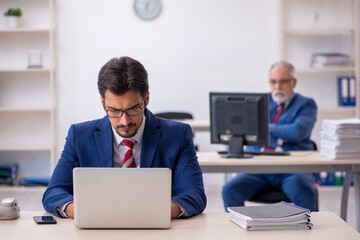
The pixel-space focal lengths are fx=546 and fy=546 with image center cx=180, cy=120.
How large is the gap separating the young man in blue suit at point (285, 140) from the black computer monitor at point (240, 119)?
25cm

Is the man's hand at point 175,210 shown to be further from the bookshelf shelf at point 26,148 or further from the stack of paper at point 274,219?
the bookshelf shelf at point 26,148

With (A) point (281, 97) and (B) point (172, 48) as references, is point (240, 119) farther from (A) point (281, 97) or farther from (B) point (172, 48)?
(B) point (172, 48)

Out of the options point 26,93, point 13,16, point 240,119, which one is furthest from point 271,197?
point 13,16

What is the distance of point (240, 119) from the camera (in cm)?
368

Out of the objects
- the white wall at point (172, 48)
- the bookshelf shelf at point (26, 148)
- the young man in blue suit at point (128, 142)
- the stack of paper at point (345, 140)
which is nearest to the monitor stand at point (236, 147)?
the stack of paper at point (345, 140)

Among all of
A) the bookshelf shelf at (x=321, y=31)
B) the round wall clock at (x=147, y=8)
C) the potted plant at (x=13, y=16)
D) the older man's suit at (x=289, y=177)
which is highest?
the round wall clock at (x=147, y=8)

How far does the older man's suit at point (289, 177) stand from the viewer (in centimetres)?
370

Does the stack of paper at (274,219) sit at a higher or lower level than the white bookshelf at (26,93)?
lower

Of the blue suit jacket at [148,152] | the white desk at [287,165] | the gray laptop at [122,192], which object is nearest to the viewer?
the gray laptop at [122,192]

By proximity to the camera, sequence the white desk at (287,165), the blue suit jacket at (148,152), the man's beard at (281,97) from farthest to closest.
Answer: the man's beard at (281,97)
the white desk at (287,165)
the blue suit jacket at (148,152)

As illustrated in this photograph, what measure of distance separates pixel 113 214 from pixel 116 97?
50 centimetres

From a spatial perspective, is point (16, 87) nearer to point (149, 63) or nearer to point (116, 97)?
point (149, 63)

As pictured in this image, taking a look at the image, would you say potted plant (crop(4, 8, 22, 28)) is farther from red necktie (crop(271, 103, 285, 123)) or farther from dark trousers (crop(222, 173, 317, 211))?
dark trousers (crop(222, 173, 317, 211))

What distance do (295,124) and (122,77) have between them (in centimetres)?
218
